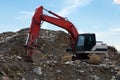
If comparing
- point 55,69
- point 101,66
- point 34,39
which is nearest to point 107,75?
point 101,66

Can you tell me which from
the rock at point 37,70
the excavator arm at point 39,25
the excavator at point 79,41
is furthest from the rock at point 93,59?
the rock at point 37,70

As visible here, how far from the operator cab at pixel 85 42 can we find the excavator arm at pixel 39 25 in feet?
0.99

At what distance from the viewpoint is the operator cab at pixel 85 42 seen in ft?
89.5

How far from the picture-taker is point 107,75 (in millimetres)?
22906

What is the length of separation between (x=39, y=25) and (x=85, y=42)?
4670 mm

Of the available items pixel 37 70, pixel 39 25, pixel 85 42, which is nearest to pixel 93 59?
pixel 85 42

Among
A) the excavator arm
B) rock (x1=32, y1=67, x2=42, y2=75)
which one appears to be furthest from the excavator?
rock (x1=32, y1=67, x2=42, y2=75)

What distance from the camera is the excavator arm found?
75.1 feet

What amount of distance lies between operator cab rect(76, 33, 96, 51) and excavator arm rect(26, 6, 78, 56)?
30 cm

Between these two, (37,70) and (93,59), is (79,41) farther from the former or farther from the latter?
(37,70)

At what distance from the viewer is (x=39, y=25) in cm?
2378

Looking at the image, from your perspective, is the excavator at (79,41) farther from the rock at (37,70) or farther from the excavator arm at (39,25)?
the rock at (37,70)

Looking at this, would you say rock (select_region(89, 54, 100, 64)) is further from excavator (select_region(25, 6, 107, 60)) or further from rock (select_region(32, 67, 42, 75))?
rock (select_region(32, 67, 42, 75))

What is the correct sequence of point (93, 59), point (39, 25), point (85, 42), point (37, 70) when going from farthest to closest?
1. point (85, 42)
2. point (93, 59)
3. point (39, 25)
4. point (37, 70)
